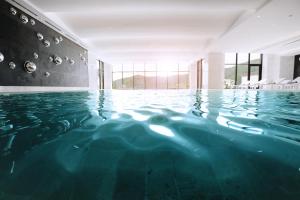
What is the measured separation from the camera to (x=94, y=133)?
40.4 inches

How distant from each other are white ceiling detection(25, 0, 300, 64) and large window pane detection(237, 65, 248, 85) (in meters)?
5.00

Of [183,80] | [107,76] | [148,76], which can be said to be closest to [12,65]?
[107,76]

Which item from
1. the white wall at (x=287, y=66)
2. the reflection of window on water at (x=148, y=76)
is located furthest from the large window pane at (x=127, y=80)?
the white wall at (x=287, y=66)

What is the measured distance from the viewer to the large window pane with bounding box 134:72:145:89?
18689mm

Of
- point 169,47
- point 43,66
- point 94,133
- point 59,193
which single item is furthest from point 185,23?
point 59,193

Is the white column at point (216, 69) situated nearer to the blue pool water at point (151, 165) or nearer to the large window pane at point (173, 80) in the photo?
the large window pane at point (173, 80)

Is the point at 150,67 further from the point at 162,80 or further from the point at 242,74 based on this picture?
the point at 242,74

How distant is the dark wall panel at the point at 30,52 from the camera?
4.27m

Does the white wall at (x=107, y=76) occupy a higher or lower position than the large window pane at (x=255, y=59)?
lower

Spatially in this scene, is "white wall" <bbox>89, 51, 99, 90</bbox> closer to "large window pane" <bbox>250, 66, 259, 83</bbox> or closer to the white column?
the white column

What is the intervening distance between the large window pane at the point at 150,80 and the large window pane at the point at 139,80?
411mm

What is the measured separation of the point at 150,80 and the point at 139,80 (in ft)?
3.67

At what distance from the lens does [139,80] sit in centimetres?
1897

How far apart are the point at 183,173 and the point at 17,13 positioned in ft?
19.2
